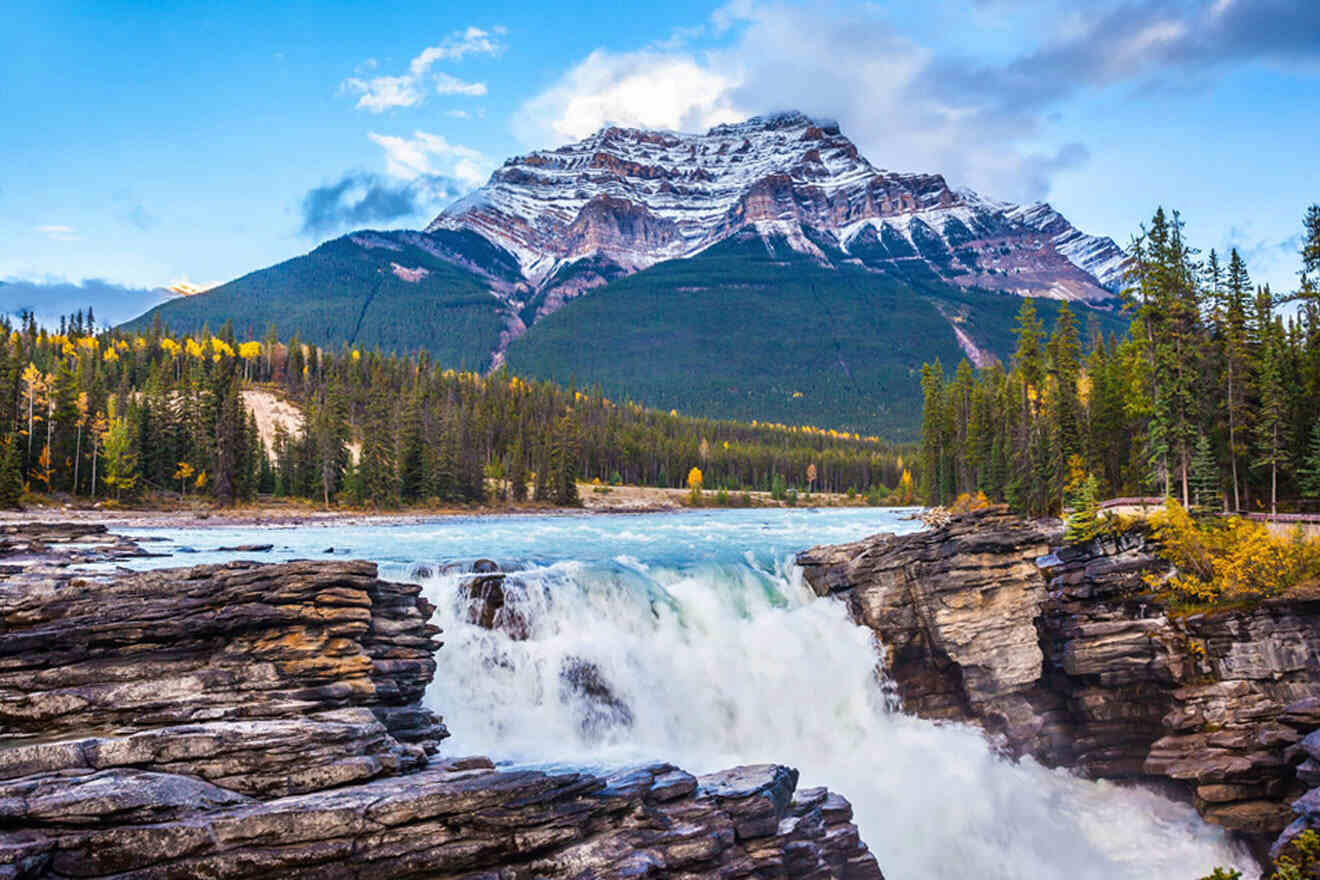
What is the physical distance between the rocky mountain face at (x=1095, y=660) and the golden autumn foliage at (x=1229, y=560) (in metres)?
0.65

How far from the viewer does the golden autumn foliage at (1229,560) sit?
23.7 metres

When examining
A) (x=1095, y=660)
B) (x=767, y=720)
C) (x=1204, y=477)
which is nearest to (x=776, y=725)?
(x=767, y=720)

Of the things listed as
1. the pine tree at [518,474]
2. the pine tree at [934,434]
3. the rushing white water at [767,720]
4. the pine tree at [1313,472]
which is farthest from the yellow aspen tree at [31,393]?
the pine tree at [1313,472]

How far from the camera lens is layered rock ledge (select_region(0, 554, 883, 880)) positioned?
9.59 metres

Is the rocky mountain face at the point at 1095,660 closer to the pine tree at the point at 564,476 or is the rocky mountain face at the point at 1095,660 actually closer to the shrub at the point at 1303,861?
the shrub at the point at 1303,861

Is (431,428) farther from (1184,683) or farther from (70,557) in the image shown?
(1184,683)

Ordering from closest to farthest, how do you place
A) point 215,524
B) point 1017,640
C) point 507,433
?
1. point 1017,640
2. point 215,524
3. point 507,433

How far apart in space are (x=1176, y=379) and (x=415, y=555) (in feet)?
138

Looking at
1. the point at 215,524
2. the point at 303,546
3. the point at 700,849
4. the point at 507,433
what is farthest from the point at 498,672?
the point at 507,433

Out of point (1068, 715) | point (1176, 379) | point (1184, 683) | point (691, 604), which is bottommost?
point (1068, 715)

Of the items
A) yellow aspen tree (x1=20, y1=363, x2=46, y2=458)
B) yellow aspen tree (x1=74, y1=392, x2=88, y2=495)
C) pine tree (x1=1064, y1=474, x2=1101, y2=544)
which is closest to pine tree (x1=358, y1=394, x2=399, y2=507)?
yellow aspen tree (x1=74, y1=392, x2=88, y2=495)

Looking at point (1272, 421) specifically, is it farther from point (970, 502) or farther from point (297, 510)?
point (297, 510)

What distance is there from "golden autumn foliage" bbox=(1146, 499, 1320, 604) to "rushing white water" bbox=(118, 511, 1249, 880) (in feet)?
23.2

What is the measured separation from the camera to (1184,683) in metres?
24.0
